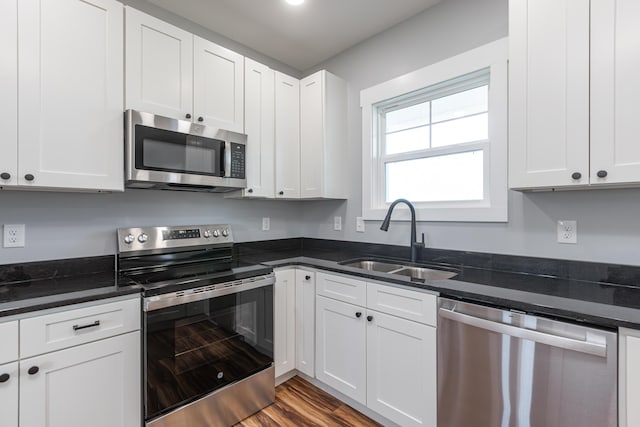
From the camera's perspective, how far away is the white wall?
1.46m

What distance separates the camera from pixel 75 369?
1.30 meters

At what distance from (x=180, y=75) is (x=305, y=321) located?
5.89 feet

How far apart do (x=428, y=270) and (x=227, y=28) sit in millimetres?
2322

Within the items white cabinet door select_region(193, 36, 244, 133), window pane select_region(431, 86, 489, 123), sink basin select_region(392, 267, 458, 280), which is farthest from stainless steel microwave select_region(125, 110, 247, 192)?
window pane select_region(431, 86, 489, 123)

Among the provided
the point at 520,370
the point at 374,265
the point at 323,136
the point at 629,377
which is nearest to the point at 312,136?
the point at 323,136

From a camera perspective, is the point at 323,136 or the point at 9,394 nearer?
the point at 9,394

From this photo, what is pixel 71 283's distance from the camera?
5.00 feet

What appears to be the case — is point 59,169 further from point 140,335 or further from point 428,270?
point 428,270

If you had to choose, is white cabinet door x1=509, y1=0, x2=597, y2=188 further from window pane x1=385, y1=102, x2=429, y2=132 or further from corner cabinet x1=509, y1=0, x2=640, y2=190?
window pane x1=385, y1=102, x2=429, y2=132

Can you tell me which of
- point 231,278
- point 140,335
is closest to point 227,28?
point 231,278

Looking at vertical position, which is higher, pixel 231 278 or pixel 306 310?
pixel 231 278

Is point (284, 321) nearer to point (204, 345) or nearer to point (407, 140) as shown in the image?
point (204, 345)

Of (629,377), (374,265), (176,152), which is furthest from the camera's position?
(374,265)

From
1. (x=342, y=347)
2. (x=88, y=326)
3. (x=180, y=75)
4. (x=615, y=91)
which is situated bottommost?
(x=342, y=347)
